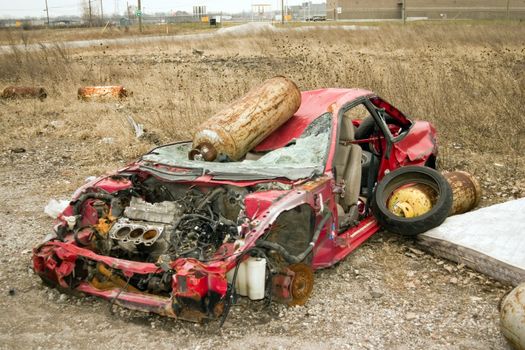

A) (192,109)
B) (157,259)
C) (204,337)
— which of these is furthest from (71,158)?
(204,337)

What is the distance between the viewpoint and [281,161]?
4.96 m

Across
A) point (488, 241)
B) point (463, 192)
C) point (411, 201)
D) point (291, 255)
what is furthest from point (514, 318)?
point (463, 192)

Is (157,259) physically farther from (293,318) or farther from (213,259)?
(293,318)

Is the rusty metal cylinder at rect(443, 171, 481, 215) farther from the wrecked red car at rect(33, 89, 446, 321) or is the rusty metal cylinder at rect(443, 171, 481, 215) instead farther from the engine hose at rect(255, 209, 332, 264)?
the engine hose at rect(255, 209, 332, 264)

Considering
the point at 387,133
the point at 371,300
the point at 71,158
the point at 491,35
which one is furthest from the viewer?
the point at 491,35

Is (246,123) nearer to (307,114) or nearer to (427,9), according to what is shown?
(307,114)

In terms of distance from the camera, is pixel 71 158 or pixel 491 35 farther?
pixel 491 35

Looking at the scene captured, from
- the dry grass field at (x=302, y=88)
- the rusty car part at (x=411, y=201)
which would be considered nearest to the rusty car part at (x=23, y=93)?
A: the dry grass field at (x=302, y=88)

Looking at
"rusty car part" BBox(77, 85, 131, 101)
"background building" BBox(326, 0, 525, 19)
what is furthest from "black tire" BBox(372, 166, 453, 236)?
"background building" BBox(326, 0, 525, 19)

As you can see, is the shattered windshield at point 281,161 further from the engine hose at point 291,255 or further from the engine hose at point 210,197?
the engine hose at point 291,255

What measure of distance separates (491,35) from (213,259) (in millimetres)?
16718

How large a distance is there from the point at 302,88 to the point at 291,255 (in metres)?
8.43

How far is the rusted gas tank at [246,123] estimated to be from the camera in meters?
5.30

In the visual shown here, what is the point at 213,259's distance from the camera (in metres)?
3.83
